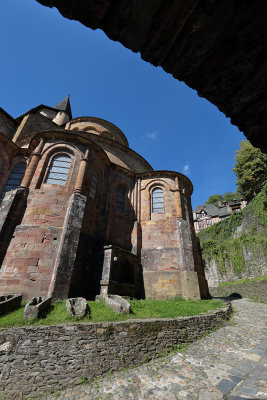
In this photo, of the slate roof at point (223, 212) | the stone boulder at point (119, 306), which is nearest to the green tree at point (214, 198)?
the slate roof at point (223, 212)

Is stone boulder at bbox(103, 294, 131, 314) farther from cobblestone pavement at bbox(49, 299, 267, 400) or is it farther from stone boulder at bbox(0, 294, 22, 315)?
stone boulder at bbox(0, 294, 22, 315)

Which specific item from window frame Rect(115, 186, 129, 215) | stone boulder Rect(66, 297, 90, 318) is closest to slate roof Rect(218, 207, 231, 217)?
window frame Rect(115, 186, 129, 215)

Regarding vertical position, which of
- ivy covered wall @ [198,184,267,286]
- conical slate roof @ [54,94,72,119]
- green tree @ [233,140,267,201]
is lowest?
ivy covered wall @ [198,184,267,286]

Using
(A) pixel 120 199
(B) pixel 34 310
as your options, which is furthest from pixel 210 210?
(B) pixel 34 310

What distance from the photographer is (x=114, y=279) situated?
36.3 feet

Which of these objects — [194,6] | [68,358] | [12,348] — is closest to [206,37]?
[194,6]

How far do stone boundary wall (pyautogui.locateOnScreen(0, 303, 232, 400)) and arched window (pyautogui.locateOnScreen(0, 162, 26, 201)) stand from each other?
9772 mm

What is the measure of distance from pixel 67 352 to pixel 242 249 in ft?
80.0

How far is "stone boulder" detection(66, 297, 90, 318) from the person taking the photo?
22.3 ft

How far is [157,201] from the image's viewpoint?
54.5ft

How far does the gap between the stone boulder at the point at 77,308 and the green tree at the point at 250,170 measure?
107 ft

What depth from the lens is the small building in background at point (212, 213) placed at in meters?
52.0

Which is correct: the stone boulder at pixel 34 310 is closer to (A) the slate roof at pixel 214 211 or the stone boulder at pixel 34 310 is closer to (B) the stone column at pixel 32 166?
(B) the stone column at pixel 32 166

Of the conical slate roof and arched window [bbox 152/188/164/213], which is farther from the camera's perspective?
the conical slate roof
